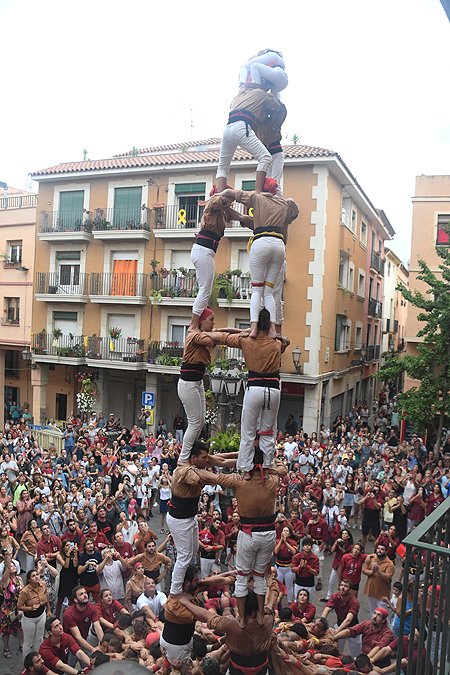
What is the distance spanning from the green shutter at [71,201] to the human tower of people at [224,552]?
15.4 metres

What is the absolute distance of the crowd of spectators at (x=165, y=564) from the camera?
20.8 feet

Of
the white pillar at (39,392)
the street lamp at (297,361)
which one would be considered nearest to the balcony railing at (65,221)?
the white pillar at (39,392)

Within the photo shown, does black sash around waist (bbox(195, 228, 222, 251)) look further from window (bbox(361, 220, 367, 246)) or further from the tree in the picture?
window (bbox(361, 220, 367, 246))

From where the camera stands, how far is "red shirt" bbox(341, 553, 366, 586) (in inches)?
318

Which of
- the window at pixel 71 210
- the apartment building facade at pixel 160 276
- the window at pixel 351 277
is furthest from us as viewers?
the window at pixel 351 277

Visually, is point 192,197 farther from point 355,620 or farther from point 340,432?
point 355,620

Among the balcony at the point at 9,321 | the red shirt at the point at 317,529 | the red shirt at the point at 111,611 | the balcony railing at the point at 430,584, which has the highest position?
the balcony at the point at 9,321

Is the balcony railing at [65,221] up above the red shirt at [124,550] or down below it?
above

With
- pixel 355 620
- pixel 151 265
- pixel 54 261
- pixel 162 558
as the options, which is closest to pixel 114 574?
pixel 162 558

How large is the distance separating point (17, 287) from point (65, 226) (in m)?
4.03

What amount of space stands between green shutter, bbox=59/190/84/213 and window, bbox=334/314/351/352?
11.7 meters

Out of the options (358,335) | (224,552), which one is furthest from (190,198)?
(224,552)

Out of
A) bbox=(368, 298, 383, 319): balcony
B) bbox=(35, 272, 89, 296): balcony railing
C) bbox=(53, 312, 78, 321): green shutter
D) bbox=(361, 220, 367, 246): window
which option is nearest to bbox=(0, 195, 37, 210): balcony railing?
bbox=(35, 272, 89, 296): balcony railing

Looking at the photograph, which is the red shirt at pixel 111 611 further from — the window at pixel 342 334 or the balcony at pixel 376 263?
the balcony at pixel 376 263
